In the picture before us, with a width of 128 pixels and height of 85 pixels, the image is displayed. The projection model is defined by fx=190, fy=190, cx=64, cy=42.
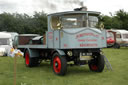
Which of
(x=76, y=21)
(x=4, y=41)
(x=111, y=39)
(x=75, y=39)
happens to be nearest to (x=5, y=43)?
(x=4, y=41)

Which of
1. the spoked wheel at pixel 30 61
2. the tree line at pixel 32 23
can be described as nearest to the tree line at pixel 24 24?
the tree line at pixel 32 23

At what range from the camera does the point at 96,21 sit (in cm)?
845

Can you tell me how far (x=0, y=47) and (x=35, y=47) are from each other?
27.0 feet

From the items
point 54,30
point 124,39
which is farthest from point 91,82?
point 124,39

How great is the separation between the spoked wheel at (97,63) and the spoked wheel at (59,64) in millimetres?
Answer: 1648

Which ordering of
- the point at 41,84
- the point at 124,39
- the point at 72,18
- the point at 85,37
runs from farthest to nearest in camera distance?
the point at 124,39 → the point at 72,18 → the point at 85,37 → the point at 41,84

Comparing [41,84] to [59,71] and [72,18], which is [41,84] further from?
[72,18]

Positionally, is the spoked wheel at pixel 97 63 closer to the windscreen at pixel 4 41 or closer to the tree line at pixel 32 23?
the windscreen at pixel 4 41

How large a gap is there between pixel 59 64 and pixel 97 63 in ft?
6.16

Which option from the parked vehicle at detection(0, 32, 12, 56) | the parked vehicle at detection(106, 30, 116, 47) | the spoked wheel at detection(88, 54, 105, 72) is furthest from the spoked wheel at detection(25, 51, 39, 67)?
the parked vehicle at detection(106, 30, 116, 47)

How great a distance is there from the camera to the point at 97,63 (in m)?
8.55

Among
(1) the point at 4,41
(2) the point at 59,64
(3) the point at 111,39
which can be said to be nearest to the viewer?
(2) the point at 59,64

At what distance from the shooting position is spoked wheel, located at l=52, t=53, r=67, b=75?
7.52 m

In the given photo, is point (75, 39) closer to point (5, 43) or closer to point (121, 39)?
point (5, 43)
